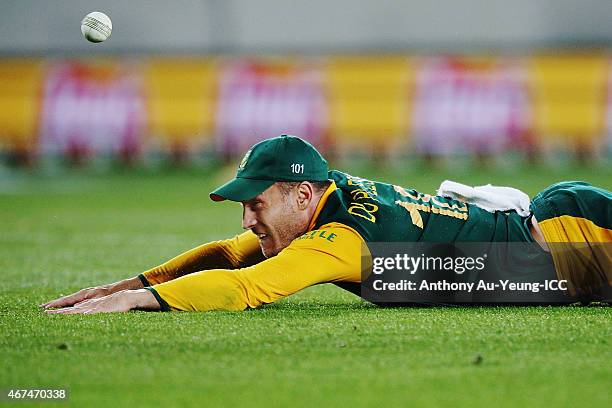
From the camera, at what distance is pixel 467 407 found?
3434 millimetres

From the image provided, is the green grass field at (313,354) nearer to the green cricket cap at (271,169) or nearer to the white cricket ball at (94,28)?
the green cricket cap at (271,169)

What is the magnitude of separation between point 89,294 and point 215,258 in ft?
2.40

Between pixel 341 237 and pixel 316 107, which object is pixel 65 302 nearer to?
pixel 341 237

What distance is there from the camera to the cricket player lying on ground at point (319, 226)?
16.1 ft

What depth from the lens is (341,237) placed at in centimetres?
500

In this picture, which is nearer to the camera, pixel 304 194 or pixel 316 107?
pixel 304 194

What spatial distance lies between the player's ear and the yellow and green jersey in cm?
7

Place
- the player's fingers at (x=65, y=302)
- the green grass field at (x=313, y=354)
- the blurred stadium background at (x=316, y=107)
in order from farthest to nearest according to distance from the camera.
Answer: the blurred stadium background at (x=316, y=107) < the player's fingers at (x=65, y=302) < the green grass field at (x=313, y=354)

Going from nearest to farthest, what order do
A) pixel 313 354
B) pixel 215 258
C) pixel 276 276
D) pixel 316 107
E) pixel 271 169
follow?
pixel 313 354
pixel 276 276
pixel 271 169
pixel 215 258
pixel 316 107

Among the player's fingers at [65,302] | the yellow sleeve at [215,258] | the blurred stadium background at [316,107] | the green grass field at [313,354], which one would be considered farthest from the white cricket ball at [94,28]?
the blurred stadium background at [316,107]

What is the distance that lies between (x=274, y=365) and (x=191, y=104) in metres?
18.4

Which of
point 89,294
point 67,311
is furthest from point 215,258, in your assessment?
point 67,311

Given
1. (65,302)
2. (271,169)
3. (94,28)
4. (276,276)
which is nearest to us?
Answer: (276,276)

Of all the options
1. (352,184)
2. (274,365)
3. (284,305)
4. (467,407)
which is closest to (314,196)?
(352,184)
